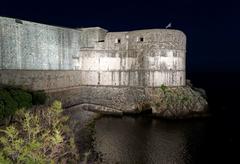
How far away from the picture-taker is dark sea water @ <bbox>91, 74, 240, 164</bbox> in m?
20.4

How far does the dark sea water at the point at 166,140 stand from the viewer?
20375 mm

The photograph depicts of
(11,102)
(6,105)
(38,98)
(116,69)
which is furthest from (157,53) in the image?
(6,105)

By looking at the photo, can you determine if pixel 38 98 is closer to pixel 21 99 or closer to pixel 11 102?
pixel 21 99

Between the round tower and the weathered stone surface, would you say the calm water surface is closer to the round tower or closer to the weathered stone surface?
the weathered stone surface

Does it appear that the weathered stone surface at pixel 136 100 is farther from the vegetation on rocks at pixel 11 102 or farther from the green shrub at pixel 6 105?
the green shrub at pixel 6 105

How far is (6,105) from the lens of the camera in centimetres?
1981

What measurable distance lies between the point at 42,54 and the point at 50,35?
2.87 m

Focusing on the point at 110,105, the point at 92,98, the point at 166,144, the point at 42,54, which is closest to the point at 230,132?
the point at 166,144

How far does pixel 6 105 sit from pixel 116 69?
751 inches

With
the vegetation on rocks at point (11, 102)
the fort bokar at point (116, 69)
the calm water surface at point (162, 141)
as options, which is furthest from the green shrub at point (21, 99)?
the fort bokar at point (116, 69)

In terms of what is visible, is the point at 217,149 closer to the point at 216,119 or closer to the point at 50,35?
the point at 216,119

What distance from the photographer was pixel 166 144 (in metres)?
23.0

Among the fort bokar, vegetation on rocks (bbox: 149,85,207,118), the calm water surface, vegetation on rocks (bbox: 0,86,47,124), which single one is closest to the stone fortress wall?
the fort bokar

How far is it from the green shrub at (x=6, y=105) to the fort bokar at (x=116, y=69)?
980 cm
